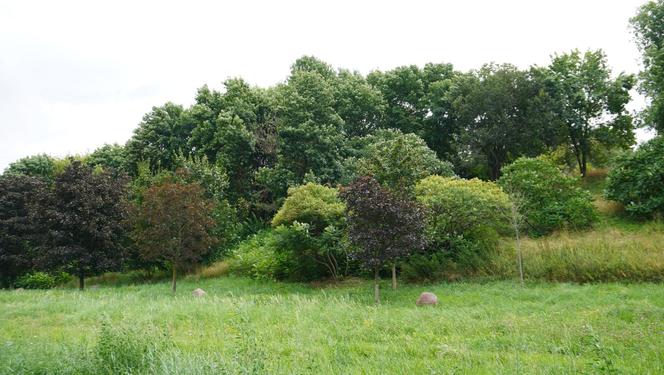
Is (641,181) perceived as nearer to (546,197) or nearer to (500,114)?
(546,197)

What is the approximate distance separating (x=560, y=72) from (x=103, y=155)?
118ft

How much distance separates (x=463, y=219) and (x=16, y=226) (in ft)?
77.8

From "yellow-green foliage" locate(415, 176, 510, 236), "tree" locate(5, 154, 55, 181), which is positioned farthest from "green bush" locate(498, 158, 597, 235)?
"tree" locate(5, 154, 55, 181)

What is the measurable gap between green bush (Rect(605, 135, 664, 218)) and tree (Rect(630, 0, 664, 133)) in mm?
2195

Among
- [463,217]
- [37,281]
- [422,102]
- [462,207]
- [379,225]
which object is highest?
[422,102]

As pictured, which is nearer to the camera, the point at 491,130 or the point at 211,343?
the point at 211,343

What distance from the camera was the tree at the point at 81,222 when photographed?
70.2 ft

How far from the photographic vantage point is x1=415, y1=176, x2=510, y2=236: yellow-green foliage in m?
18.0

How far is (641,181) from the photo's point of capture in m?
21.5

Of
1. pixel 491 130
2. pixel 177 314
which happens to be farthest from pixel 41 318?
pixel 491 130

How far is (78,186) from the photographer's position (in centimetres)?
2203

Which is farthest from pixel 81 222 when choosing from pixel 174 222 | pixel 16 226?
pixel 16 226

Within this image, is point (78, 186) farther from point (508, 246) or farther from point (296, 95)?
point (508, 246)

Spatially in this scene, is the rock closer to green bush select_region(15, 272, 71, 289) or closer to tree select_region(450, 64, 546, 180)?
tree select_region(450, 64, 546, 180)
